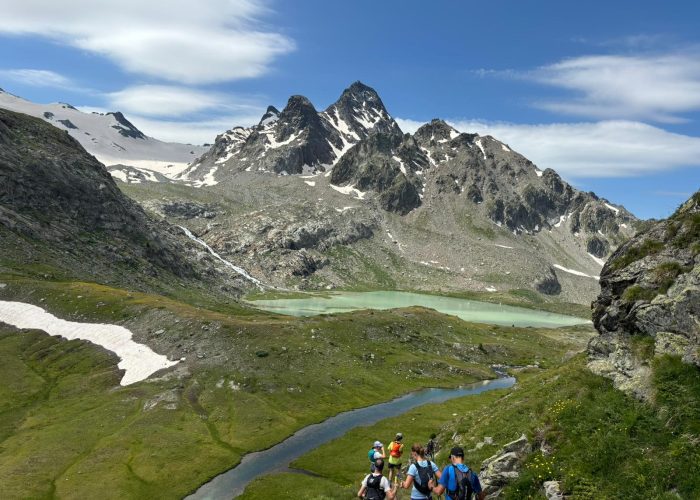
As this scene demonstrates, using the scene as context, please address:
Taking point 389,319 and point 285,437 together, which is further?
point 389,319

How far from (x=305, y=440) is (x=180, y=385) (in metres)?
30.3

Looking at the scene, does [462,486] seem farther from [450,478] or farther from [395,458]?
[395,458]

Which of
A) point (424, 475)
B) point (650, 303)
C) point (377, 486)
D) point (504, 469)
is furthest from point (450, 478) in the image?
point (650, 303)

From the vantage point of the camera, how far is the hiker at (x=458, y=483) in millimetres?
17703

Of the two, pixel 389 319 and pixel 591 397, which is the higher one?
pixel 591 397

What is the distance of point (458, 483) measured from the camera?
58.6 feet

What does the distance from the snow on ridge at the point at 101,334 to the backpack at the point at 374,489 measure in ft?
302

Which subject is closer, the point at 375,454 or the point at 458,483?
the point at 458,483

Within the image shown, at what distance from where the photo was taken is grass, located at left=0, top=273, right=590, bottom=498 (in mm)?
69375

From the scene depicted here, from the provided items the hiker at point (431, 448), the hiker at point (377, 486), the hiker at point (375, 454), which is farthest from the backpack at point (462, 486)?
the hiker at point (431, 448)

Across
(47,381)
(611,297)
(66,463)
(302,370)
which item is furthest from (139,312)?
(611,297)

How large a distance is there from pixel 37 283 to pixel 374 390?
342 ft

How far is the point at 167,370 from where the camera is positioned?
337 feet

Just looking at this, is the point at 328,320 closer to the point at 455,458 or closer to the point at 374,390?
the point at 374,390
